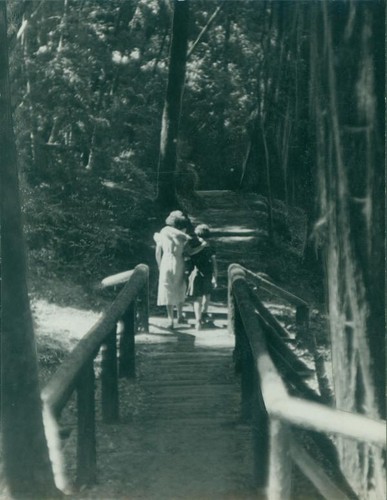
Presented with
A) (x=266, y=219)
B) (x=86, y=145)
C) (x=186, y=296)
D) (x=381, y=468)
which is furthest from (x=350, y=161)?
(x=266, y=219)

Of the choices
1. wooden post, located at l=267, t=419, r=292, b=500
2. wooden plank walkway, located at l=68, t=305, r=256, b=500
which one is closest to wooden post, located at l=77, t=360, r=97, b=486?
wooden plank walkway, located at l=68, t=305, r=256, b=500

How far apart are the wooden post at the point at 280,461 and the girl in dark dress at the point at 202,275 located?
5.52m

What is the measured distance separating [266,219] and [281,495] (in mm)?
8155

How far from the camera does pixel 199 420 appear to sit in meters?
5.53

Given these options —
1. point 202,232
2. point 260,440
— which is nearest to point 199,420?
point 260,440

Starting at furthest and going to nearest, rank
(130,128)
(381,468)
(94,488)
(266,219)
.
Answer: (266,219)
(130,128)
(94,488)
(381,468)

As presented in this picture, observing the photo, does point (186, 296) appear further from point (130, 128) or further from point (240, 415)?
point (240, 415)

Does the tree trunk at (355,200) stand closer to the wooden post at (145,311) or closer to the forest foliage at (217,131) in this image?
the forest foliage at (217,131)

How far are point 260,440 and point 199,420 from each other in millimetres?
1348


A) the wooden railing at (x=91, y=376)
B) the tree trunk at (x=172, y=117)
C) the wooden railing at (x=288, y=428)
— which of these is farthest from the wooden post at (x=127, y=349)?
the tree trunk at (x=172, y=117)

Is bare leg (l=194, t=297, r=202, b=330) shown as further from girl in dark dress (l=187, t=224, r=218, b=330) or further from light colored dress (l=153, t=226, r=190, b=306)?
light colored dress (l=153, t=226, r=190, b=306)

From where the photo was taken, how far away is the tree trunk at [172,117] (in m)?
9.28

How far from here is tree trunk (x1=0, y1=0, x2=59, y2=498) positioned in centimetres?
322

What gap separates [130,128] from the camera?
26.4ft
